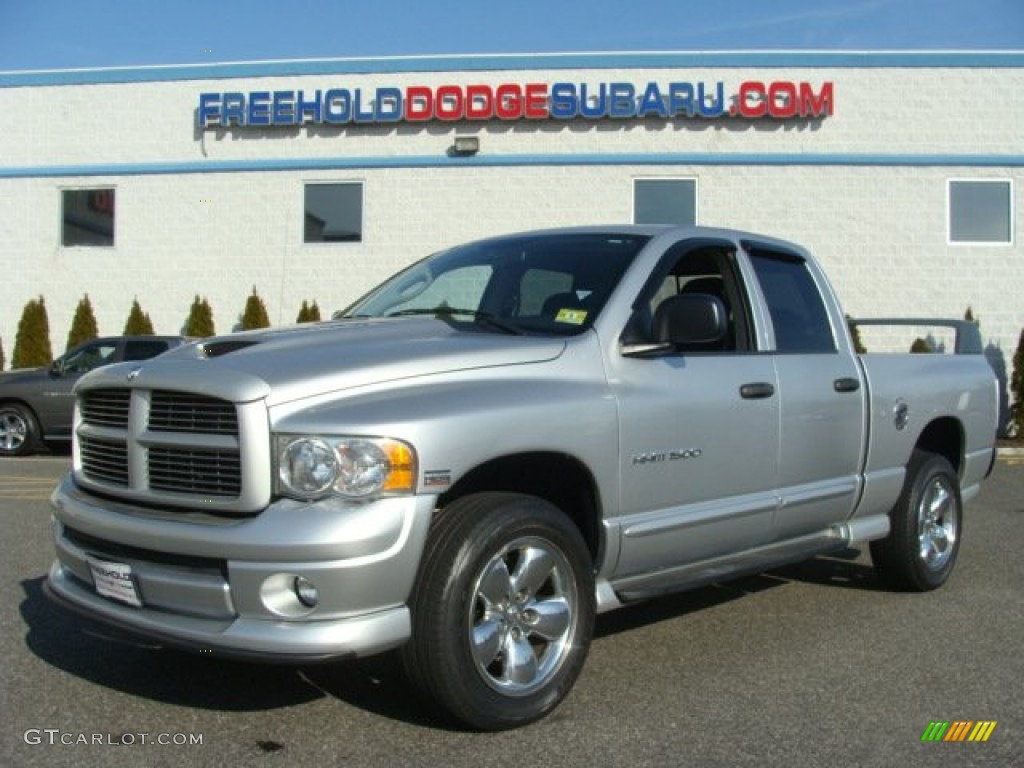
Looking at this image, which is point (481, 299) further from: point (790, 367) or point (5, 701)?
point (5, 701)

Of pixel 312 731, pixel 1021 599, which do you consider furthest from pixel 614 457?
pixel 1021 599

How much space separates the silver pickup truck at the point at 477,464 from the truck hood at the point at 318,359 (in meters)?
0.01

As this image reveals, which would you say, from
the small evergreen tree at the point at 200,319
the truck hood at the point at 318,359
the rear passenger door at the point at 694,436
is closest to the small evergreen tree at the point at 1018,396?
the rear passenger door at the point at 694,436

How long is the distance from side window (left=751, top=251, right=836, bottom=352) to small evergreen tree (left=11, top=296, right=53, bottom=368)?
15.7 metres

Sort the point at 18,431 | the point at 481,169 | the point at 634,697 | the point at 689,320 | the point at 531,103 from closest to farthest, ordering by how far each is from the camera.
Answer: the point at 634,697 < the point at 689,320 < the point at 18,431 < the point at 531,103 < the point at 481,169

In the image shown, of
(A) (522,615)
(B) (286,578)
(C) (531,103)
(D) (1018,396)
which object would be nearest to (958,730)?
(A) (522,615)

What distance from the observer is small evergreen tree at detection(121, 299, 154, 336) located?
18312 mm

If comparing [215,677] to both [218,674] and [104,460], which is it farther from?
[104,460]

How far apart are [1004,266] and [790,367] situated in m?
13.8

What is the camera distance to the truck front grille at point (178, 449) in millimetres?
3533

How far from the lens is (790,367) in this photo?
5297 millimetres

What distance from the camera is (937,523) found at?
652 centimetres

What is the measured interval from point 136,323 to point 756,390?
15367 millimetres

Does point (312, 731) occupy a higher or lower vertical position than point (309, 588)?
lower
